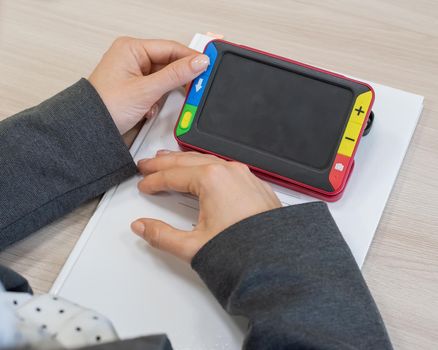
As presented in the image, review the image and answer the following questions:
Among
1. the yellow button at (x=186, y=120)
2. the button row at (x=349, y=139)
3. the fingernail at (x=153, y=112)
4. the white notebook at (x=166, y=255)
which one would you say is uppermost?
the button row at (x=349, y=139)

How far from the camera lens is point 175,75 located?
0.66m

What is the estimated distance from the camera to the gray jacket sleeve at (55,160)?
2.04ft

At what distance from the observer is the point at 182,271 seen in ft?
1.97

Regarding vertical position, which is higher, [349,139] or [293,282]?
[349,139]

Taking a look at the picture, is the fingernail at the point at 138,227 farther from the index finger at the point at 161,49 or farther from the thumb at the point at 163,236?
the index finger at the point at 161,49

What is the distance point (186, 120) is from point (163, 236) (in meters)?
0.14

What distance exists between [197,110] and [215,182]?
0.10 m

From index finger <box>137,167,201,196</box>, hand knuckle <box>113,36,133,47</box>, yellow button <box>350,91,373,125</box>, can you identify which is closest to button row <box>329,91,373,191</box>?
yellow button <box>350,91,373,125</box>

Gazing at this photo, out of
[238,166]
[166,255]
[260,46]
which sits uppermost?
[260,46]

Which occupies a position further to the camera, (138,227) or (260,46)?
(260,46)

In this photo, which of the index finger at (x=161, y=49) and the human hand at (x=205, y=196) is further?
the index finger at (x=161, y=49)

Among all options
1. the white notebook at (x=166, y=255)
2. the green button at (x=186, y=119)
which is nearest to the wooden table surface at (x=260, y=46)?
the white notebook at (x=166, y=255)

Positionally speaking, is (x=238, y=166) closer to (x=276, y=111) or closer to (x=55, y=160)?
(x=276, y=111)

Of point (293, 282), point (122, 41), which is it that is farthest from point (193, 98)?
point (293, 282)
